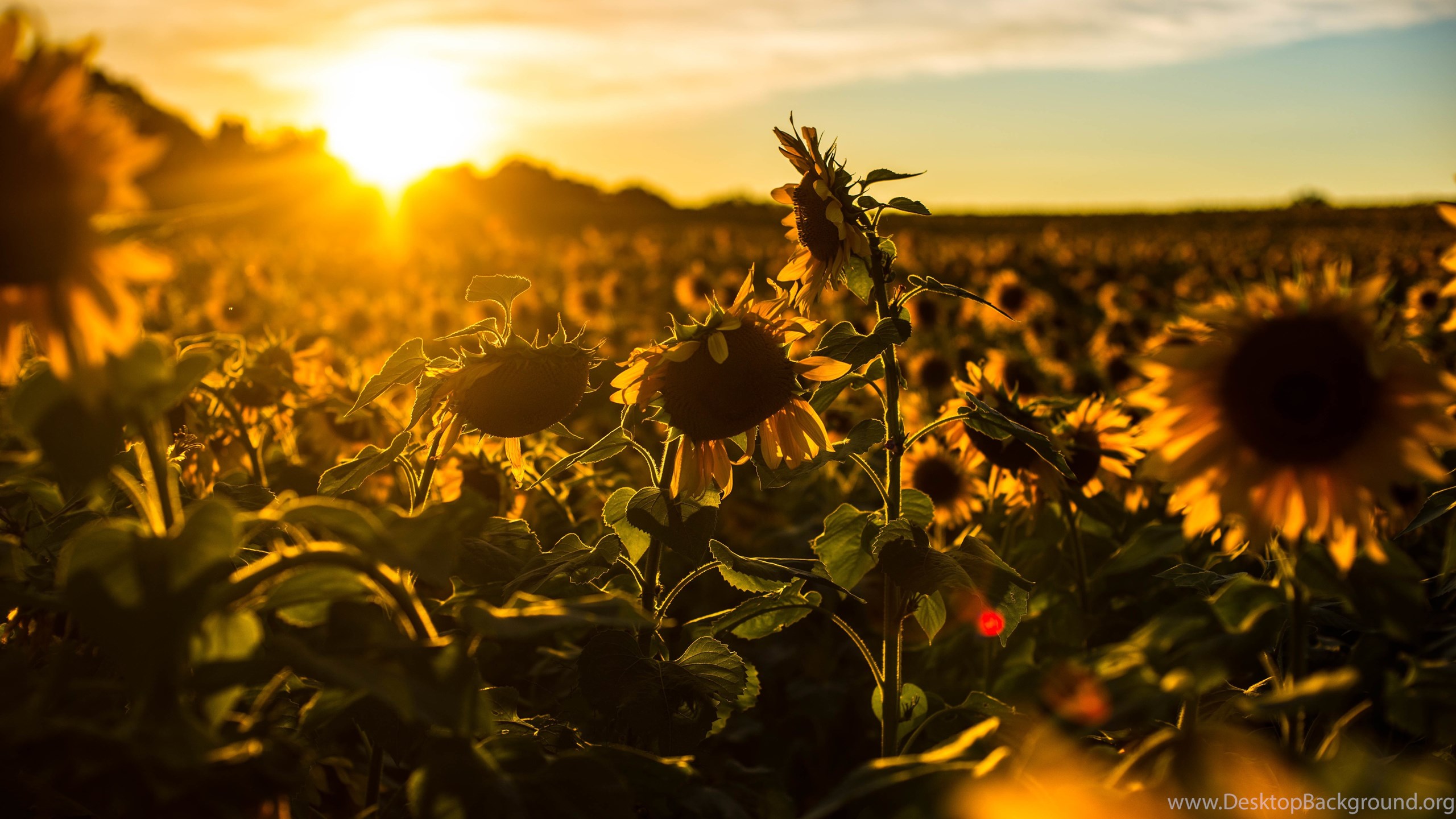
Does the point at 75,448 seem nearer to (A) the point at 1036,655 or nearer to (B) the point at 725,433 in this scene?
(B) the point at 725,433

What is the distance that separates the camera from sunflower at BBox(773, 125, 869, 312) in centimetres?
212

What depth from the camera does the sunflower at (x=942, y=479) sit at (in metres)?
3.88

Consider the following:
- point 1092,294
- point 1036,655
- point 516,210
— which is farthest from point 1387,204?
point 1036,655

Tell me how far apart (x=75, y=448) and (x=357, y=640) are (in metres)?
0.35

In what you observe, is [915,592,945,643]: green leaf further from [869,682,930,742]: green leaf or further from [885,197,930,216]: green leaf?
[885,197,930,216]: green leaf

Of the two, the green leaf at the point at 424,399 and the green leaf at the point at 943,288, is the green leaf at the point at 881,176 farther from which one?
the green leaf at the point at 424,399

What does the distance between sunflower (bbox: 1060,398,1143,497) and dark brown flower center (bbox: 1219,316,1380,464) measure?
6.32 feet

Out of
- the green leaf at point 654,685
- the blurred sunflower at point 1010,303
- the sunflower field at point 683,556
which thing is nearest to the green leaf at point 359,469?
the sunflower field at point 683,556

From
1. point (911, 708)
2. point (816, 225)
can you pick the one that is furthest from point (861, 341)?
point (911, 708)

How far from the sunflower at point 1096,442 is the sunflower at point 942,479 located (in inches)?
19.0

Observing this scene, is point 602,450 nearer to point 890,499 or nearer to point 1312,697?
point 890,499

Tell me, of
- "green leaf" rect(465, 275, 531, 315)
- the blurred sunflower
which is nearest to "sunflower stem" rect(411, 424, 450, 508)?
"green leaf" rect(465, 275, 531, 315)

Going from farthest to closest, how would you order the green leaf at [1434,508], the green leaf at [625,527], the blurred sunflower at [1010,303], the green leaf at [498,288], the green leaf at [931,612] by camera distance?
the blurred sunflower at [1010,303] < the green leaf at [931,612] < the green leaf at [498,288] < the green leaf at [625,527] < the green leaf at [1434,508]

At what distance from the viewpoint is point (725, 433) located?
6.77 feet
